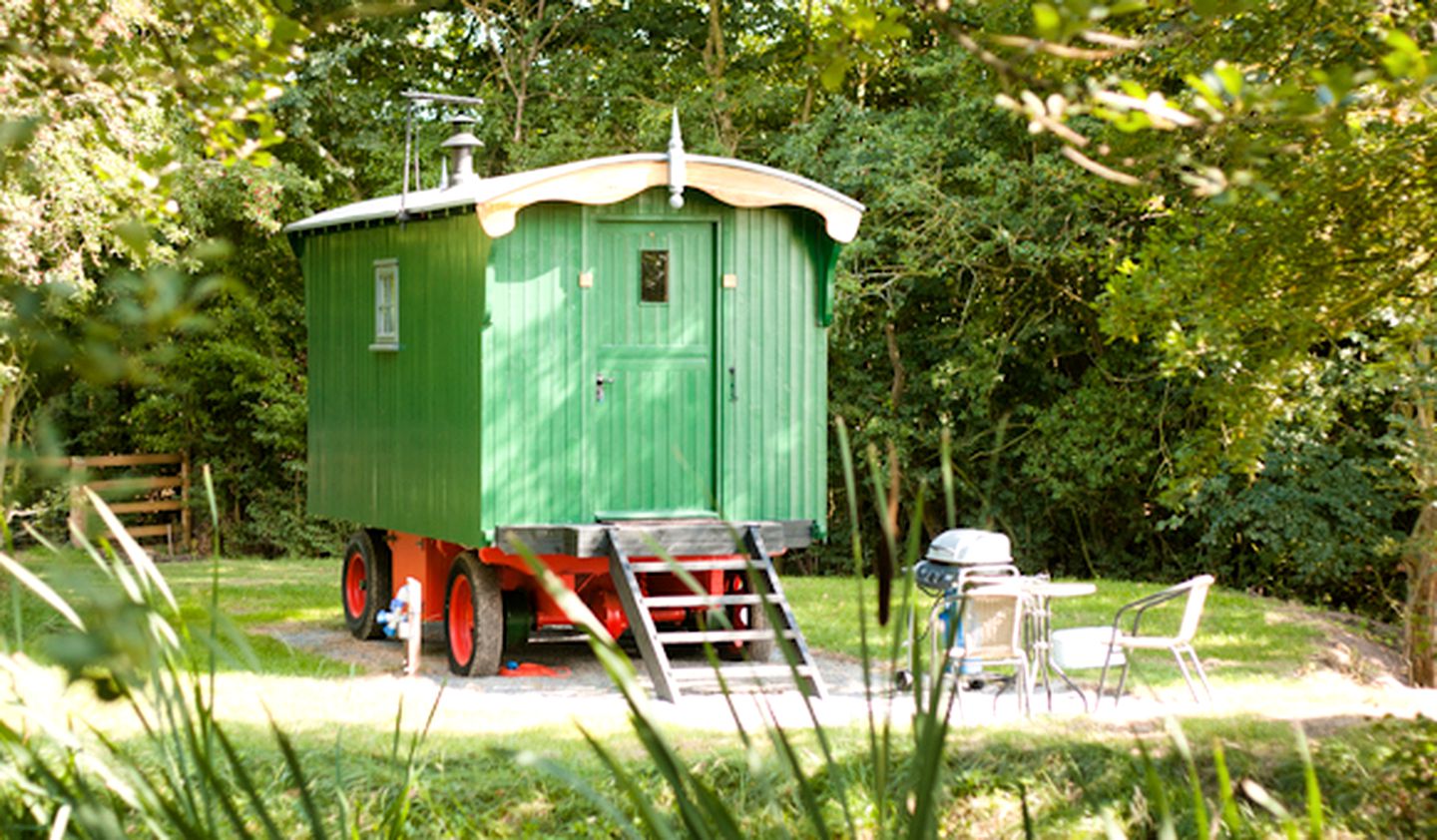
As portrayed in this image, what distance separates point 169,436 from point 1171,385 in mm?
12060

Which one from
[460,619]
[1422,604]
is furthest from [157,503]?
[1422,604]

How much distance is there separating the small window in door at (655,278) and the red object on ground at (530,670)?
2.20m

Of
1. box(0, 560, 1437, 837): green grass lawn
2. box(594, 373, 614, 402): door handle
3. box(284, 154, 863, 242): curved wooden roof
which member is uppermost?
box(284, 154, 863, 242): curved wooden roof

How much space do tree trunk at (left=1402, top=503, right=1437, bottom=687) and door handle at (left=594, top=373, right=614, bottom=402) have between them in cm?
522

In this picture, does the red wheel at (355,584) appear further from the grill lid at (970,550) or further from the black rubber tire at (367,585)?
the grill lid at (970,550)

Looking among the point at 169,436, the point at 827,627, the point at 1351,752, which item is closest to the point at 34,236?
the point at 827,627

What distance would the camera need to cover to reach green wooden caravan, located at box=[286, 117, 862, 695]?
31.2 ft

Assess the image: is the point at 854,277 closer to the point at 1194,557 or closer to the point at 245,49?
the point at 1194,557

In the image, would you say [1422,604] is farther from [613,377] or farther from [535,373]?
[535,373]

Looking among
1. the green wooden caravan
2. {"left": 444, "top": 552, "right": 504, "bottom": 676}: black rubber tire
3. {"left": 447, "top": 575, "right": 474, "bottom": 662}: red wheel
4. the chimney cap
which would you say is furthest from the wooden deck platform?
the chimney cap

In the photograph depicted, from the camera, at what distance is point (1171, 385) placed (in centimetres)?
1762

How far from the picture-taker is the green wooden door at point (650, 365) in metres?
9.80

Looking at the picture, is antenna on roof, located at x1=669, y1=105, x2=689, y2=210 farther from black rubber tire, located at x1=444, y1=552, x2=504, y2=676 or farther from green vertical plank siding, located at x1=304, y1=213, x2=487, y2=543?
black rubber tire, located at x1=444, y1=552, x2=504, y2=676

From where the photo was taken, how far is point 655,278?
991cm
